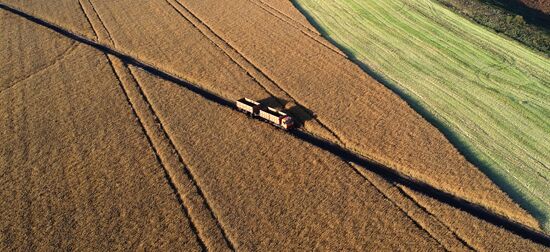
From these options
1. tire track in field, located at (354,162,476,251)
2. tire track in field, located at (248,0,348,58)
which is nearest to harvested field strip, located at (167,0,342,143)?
tire track in field, located at (354,162,476,251)

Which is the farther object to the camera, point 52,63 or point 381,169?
point 52,63

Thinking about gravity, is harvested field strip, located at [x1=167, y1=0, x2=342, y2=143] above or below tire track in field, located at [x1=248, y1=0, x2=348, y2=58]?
below

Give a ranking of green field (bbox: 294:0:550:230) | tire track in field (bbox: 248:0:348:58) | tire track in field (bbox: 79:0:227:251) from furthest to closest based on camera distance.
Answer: tire track in field (bbox: 248:0:348:58) → green field (bbox: 294:0:550:230) → tire track in field (bbox: 79:0:227:251)

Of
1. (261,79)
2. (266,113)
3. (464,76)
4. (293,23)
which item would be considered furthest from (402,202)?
(293,23)

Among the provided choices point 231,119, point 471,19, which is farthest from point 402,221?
point 471,19

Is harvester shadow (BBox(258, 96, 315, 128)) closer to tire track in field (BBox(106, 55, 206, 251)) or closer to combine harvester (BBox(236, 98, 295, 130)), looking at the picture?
combine harvester (BBox(236, 98, 295, 130))

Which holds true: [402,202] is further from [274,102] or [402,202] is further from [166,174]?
[166,174]
